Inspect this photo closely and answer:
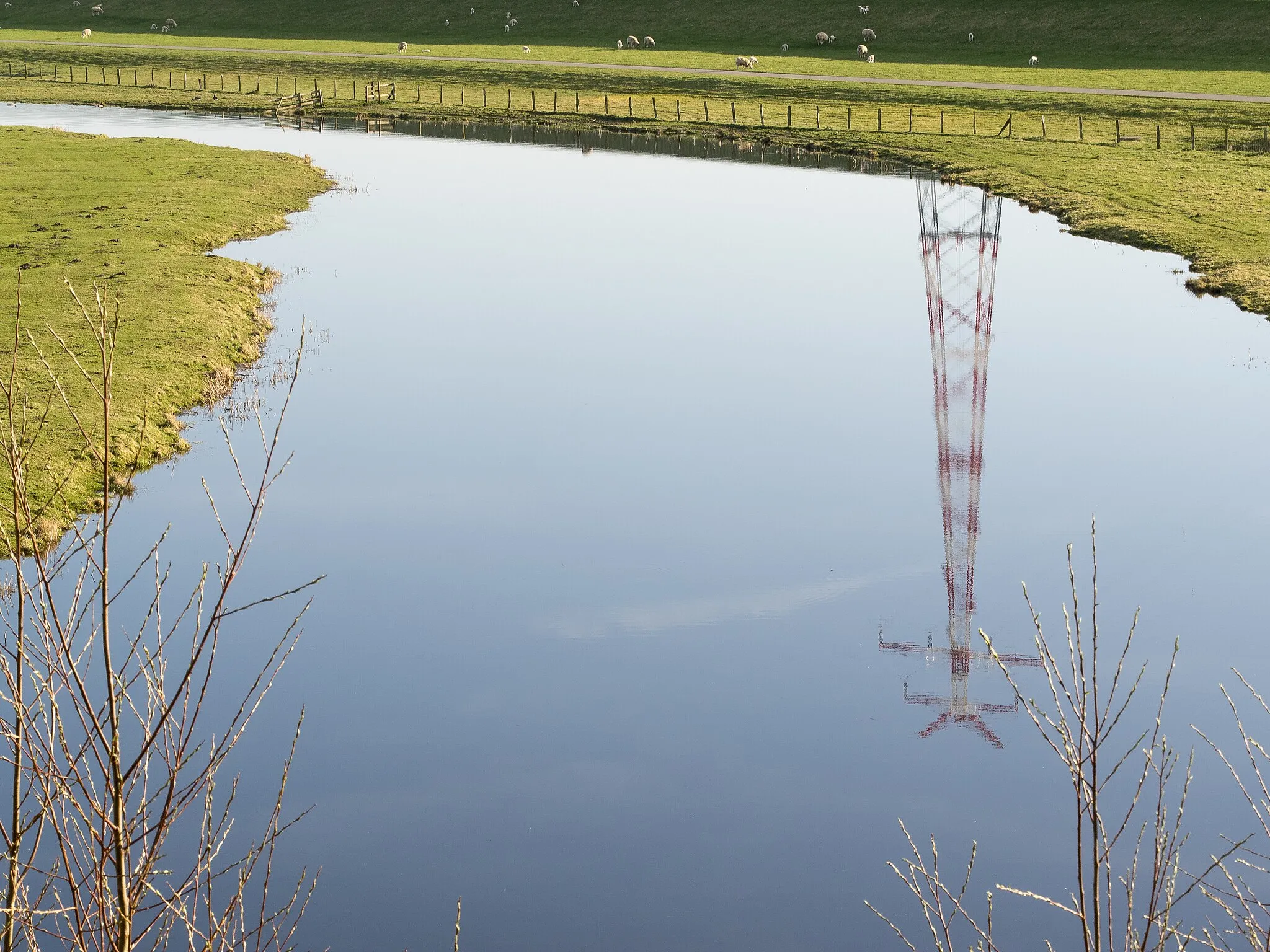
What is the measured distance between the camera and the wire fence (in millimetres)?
65750

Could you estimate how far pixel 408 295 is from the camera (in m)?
38.1

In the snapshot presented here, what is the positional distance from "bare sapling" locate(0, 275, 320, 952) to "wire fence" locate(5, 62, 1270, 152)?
51.6m

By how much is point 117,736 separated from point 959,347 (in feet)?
102

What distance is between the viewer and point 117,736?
5027mm

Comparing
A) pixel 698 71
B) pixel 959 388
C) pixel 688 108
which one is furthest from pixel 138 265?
pixel 698 71

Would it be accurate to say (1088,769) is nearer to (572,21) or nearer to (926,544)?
(926,544)

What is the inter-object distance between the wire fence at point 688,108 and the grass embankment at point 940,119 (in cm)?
19

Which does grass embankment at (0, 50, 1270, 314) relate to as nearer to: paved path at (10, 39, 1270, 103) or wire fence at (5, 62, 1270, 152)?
wire fence at (5, 62, 1270, 152)

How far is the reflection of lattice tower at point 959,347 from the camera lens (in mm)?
21906

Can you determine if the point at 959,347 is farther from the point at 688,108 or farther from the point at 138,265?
the point at 688,108

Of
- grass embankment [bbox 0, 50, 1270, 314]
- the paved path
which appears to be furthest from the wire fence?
the paved path

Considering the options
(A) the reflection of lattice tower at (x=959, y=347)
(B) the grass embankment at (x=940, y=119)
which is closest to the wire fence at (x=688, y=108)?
(B) the grass embankment at (x=940, y=119)

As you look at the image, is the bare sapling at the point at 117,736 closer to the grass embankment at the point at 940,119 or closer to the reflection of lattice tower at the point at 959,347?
the reflection of lattice tower at the point at 959,347

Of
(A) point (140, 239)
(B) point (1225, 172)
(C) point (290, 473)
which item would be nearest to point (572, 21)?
(B) point (1225, 172)
